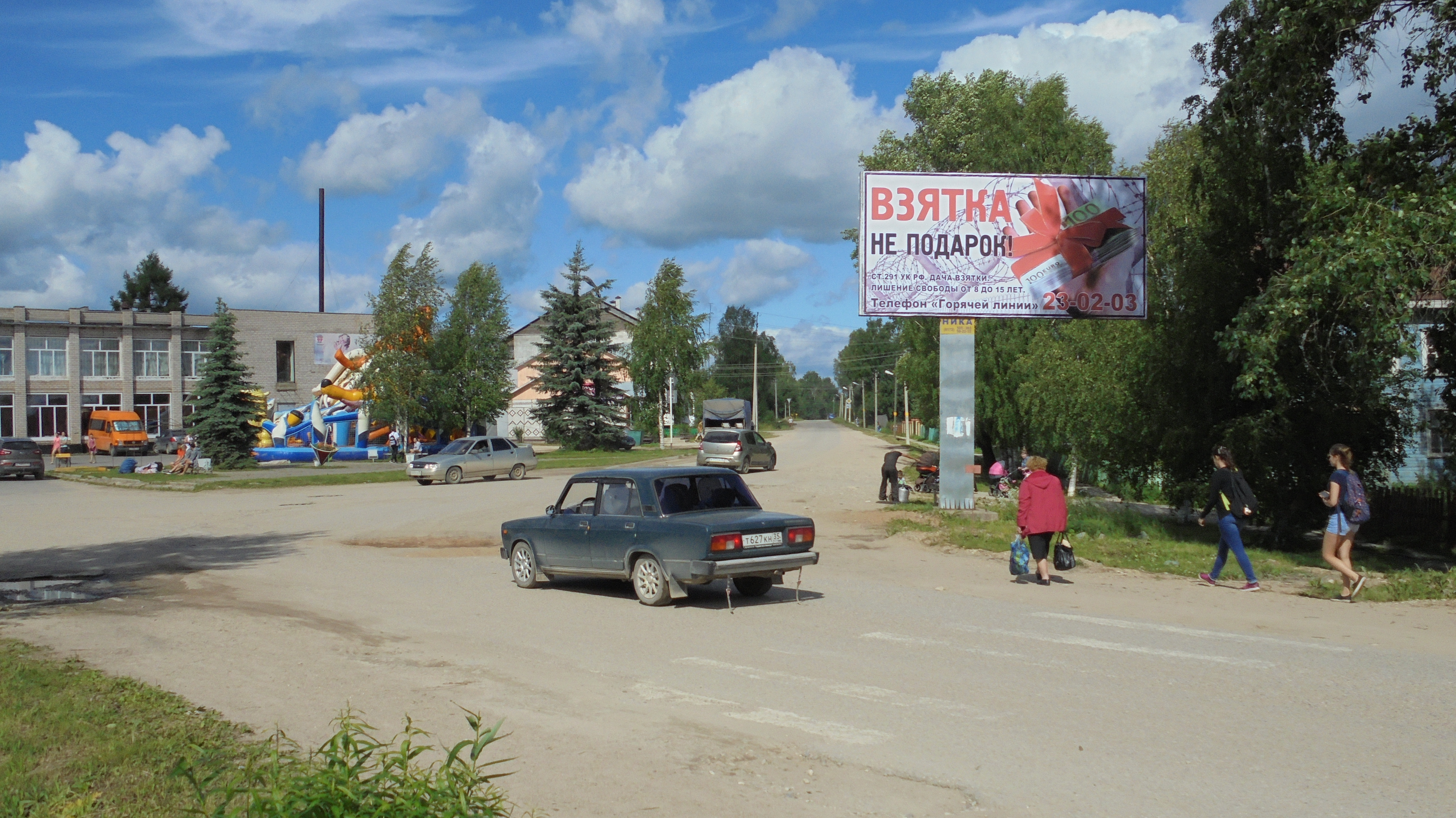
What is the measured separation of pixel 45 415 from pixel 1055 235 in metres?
69.5

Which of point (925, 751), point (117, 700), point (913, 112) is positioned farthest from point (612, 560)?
point (913, 112)

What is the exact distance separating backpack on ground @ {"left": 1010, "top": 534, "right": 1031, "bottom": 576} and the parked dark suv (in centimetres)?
3991

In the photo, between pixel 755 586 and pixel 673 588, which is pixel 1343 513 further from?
pixel 673 588

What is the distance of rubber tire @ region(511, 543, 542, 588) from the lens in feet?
43.4

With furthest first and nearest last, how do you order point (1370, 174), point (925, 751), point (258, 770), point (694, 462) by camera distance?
point (694, 462)
point (1370, 174)
point (925, 751)
point (258, 770)

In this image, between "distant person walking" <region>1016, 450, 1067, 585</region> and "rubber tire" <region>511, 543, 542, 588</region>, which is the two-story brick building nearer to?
"rubber tire" <region>511, 543, 542, 588</region>

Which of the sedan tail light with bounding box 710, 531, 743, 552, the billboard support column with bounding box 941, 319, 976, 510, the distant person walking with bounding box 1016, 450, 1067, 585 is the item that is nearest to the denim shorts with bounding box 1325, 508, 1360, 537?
the distant person walking with bounding box 1016, 450, 1067, 585

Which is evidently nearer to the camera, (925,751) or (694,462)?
(925,751)

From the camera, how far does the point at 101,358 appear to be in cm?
7138

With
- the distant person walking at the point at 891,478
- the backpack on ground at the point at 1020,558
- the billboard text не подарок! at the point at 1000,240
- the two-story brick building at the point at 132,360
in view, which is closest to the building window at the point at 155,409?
the two-story brick building at the point at 132,360

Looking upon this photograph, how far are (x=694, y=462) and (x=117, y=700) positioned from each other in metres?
43.1

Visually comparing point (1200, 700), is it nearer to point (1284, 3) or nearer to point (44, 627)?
point (44, 627)

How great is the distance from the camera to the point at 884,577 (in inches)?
562

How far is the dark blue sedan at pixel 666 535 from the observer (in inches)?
432
